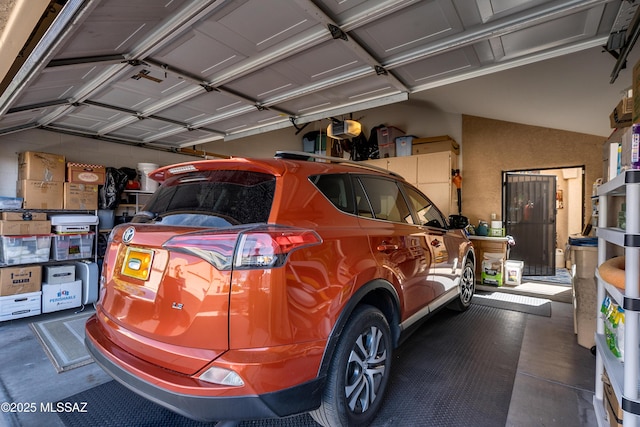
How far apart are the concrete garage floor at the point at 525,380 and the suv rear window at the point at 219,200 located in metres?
1.49

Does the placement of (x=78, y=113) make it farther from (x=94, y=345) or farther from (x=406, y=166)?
(x=406, y=166)

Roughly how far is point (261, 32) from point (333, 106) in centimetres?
150

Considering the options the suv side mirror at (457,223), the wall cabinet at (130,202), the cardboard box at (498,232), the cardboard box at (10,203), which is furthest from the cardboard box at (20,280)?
the cardboard box at (498,232)

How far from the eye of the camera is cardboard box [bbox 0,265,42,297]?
3.50 meters

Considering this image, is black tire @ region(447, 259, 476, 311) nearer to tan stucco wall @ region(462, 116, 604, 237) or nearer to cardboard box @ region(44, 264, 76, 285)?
tan stucco wall @ region(462, 116, 604, 237)

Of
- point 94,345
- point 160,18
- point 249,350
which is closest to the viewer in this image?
point 249,350

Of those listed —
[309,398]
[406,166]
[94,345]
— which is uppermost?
[406,166]

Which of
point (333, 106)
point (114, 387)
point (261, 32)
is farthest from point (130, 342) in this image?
point (333, 106)

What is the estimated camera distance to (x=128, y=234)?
1.60m

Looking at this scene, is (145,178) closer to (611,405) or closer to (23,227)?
(23,227)

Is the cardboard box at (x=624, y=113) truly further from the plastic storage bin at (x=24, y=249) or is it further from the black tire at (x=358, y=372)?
the plastic storage bin at (x=24, y=249)

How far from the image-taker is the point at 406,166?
591 cm

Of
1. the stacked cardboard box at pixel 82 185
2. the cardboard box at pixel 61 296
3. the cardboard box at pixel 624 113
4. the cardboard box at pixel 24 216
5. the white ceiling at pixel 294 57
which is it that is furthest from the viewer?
the stacked cardboard box at pixel 82 185

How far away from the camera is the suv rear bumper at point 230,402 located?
3.90 feet
